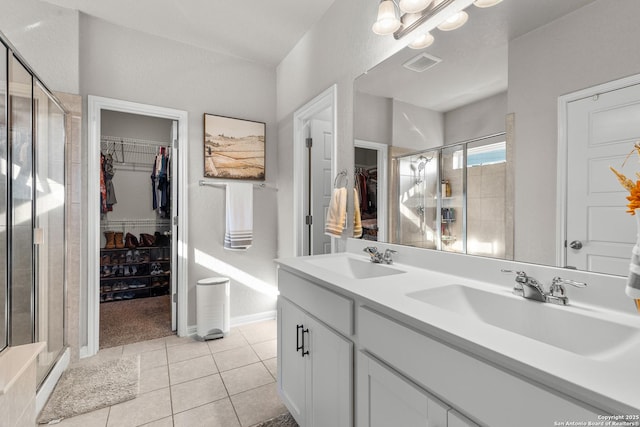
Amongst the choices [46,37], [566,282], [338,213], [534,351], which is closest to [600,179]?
[566,282]

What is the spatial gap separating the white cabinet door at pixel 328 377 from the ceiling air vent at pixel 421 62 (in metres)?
1.38

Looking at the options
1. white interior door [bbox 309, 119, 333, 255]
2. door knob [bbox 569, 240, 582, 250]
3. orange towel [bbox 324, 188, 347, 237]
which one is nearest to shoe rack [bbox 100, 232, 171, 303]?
white interior door [bbox 309, 119, 333, 255]

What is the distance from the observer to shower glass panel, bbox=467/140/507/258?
118cm

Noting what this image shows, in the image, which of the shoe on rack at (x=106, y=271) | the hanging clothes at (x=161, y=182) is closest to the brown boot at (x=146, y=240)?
the hanging clothes at (x=161, y=182)

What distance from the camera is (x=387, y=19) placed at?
157cm

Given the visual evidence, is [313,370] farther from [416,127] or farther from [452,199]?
[416,127]

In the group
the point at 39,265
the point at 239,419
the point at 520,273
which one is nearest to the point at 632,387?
the point at 520,273

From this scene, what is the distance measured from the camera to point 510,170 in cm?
116

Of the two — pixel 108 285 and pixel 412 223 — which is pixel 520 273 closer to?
pixel 412 223

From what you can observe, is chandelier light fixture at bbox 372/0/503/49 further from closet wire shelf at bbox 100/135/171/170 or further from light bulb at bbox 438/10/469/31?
closet wire shelf at bbox 100/135/171/170

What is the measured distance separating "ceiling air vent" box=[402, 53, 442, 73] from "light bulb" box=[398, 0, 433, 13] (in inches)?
8.3

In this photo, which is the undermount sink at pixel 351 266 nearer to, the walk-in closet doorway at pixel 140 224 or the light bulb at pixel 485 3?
the light bulb at pixel 485 3

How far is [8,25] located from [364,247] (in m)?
2.94

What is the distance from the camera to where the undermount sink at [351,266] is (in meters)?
1.60
